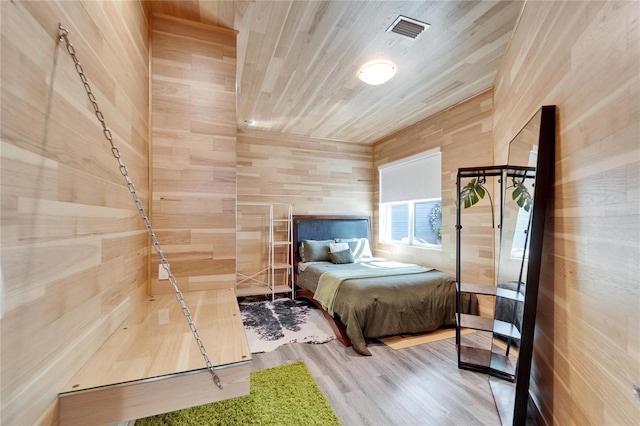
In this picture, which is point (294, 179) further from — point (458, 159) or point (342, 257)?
point (458, 159)

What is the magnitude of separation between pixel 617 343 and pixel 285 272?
4.25 meters

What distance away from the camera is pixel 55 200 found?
0.85 metres

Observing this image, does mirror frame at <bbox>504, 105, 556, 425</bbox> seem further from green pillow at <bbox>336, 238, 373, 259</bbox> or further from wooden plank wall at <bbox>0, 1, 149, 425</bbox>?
green pillow at <bbox>336, 238, 373, 259</bbox>

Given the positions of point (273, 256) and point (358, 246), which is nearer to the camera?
point (273, 256)

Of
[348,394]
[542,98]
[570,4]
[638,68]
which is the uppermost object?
[570,4]

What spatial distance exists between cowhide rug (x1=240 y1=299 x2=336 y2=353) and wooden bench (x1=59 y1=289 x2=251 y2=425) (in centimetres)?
161

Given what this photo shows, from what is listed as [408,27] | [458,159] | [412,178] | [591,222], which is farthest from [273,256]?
[591,222]

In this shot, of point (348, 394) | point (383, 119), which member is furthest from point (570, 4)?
point (383, 119)

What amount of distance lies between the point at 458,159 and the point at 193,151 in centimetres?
310

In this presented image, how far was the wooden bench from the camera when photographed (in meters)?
0.91

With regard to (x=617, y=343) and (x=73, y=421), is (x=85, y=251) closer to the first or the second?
(x=73, y=421)

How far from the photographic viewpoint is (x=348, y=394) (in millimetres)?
2068

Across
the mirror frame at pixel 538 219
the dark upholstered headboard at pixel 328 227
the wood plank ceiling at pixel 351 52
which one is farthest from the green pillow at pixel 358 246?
the mirror frame at pixel 538 219

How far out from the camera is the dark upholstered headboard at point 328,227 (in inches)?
190
